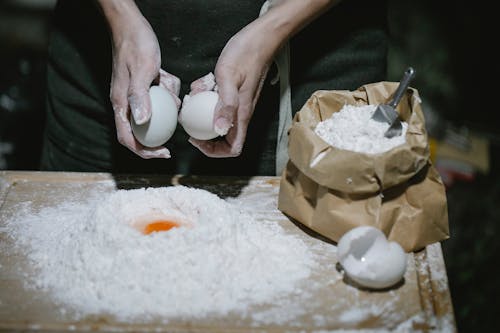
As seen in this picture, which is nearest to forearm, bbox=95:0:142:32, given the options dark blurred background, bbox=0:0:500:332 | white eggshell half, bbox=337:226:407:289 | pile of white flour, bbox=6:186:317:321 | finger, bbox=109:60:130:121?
finger, bbox=109:60:130:121

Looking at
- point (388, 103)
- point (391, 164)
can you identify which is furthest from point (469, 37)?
point (391, 164)

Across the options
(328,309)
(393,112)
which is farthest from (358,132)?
(328,309)

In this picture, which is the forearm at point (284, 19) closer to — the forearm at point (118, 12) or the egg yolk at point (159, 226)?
the forearm at point (118, 12)

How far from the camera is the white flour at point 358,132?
5.11 ft

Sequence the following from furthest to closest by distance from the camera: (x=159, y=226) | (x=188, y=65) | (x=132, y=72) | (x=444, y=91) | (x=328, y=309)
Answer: (x=444, y=91) → (x=188, y=65) → (x=132, y=72) → (x=159, y=226) → (x=328, y=309)

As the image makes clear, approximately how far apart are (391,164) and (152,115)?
0.57 metres

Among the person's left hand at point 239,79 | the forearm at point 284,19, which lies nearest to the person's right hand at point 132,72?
the person's left hand at point 239,79

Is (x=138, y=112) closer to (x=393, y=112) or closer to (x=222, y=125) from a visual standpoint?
(x=222, y=125)

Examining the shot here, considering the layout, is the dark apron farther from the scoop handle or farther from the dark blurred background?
the dark blurred background

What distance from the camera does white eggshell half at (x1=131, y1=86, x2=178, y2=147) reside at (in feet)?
5.27

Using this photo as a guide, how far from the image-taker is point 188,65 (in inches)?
A: 77.5

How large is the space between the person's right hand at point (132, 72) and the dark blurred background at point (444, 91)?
5.04ft

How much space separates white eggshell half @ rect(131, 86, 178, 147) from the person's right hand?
0.07 ft

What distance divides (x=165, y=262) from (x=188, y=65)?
2.40 feet
